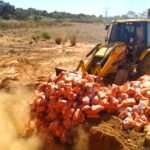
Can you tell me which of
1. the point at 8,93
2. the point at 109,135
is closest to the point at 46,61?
the point at 8,93

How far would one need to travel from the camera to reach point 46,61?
21.7m

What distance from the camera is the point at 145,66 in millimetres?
13375

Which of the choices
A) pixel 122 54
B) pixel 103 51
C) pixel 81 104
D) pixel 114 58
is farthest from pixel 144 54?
pixel 81 104

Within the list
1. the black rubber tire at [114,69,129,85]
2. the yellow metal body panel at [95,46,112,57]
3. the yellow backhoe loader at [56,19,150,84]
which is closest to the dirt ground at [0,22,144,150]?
the yellow backhoe loader at [56,19,150,84]

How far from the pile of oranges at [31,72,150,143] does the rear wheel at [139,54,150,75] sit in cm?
257

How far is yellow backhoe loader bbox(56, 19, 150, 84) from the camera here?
1273 cm

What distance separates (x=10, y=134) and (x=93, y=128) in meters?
2.70

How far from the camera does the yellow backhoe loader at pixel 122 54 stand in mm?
12727

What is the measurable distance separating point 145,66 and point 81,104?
4.25 metres

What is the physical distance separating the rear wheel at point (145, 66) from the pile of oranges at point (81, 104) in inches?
101

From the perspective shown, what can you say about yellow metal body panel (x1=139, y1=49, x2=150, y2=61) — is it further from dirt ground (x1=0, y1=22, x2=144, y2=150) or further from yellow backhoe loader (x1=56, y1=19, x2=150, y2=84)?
dirt ground (x1=0, y1=22, x2=144, y2=150)

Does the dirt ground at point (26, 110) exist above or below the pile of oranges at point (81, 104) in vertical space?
below

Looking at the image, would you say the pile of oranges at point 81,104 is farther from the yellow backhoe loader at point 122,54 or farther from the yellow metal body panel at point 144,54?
the yellow metal body panel at point 144,54

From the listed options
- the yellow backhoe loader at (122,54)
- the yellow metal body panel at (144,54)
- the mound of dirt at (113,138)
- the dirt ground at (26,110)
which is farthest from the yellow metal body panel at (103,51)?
the mound of dirt at (113,138)
